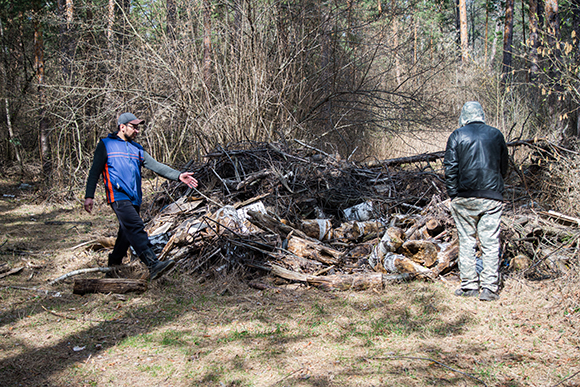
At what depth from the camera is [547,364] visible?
2.93m

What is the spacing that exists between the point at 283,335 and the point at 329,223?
264 cm

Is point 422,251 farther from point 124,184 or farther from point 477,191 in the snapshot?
point 124,184

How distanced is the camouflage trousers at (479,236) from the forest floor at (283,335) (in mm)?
231

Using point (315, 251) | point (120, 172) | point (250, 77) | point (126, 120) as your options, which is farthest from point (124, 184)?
point (250, 77)

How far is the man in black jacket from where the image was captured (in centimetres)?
411

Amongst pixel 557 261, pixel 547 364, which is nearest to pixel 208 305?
pixel 547 364

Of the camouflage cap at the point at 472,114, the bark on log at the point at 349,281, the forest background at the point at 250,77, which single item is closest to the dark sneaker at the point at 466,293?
the bark on log at the point at 349,281

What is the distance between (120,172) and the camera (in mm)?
4672

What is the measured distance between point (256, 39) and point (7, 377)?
7300mm

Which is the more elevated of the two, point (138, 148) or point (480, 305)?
point (138, 148)

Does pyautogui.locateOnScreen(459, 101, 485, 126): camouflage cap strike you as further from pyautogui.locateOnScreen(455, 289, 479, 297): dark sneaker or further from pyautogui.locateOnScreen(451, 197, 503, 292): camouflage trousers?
pyautogui.locateOnScreen(455, 289, 479, 297): dark sneaker

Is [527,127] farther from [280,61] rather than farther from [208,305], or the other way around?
[208,305]

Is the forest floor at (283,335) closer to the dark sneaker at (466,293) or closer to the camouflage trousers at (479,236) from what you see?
the dark sneaker at (466,293)

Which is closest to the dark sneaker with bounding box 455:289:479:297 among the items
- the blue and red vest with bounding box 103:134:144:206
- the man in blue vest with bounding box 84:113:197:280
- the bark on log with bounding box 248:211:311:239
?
the bark on log with bounding box 248:211:311:239
